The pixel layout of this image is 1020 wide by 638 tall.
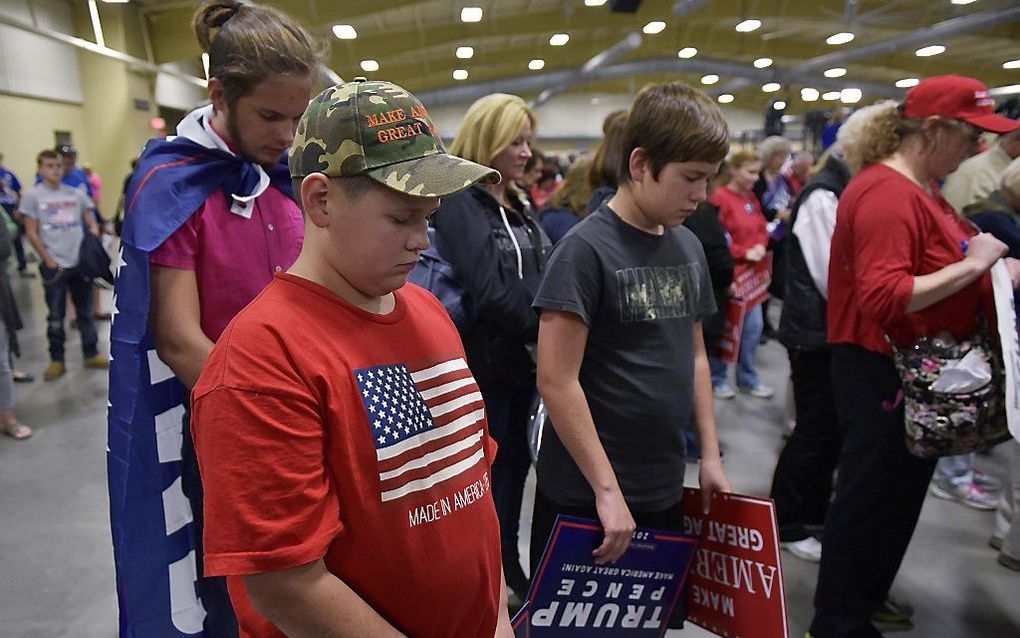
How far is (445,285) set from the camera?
6.66ft

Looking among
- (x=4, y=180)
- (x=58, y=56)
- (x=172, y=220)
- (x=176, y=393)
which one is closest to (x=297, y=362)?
(x=172, y=220)

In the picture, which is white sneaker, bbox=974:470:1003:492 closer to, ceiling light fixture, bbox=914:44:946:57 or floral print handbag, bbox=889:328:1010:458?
floral print handbag, bbox=889:328:1010:458

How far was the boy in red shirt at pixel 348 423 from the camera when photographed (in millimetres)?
718

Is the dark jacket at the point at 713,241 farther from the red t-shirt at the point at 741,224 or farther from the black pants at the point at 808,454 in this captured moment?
the red t-shirt at the point at 741,224

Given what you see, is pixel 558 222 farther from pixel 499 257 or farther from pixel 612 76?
pixel 612 76

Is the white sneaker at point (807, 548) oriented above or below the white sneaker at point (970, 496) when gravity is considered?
above

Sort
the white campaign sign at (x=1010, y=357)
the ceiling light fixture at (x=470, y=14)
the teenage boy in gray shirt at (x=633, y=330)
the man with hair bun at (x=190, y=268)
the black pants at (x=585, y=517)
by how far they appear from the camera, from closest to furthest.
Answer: the man with hair bun at (x=190, y=268) → the teenage boy in gray shirt at (x=633, y=330) → the black pants at (x=585, y=517) → the white campaign sign at (x=1010, y=357) → the ceiling light fixture at (x=470, y=14)

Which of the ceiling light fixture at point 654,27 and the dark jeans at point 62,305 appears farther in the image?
the ceiling light fixture at point 654,27

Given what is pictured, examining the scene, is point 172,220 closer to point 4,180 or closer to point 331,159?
point 331,159

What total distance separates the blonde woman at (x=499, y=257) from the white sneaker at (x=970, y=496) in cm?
225

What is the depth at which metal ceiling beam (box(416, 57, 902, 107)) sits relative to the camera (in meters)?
15.1

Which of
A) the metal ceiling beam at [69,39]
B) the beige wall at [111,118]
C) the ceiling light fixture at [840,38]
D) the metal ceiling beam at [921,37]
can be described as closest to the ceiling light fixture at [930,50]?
the metal ceiling beam at [921,37]

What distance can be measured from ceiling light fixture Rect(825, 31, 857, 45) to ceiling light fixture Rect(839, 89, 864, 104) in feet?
9.19

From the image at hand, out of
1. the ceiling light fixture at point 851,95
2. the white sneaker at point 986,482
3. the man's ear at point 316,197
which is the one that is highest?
the ceiling light fixture at point 851,95
